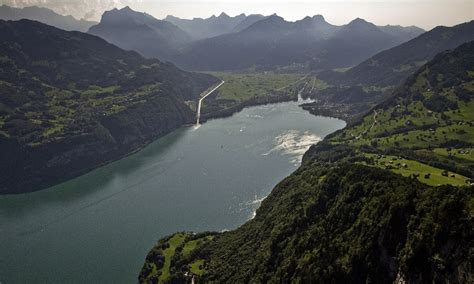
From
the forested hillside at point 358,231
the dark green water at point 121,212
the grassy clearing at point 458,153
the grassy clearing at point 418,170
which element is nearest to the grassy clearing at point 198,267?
the forested hillside at point 358,231

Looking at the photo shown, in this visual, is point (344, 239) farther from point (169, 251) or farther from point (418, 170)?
point (169, 251)

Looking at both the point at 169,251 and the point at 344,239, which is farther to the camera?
the point at 169,251

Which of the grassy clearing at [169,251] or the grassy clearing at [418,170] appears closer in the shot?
the grassy clearing at [418,170]

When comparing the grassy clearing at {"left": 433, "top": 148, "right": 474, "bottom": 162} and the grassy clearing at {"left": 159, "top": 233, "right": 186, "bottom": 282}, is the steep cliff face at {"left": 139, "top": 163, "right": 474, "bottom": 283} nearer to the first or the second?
the grassy clearing at {"left": 159, "top": 233, "right": 186, "bottom": 282}

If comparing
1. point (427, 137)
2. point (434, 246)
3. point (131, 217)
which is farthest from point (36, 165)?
point (434, 246)

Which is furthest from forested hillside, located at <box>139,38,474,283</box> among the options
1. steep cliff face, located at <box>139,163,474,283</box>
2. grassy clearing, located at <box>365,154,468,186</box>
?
grassy clearing, located at <box>365,154,468,186</box>

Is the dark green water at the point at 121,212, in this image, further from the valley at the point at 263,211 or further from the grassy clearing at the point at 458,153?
the grassy clearing at the point at 458,153

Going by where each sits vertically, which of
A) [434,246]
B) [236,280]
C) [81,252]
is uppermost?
[434,246]

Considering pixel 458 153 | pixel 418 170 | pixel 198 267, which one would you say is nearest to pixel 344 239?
pixel 198 267

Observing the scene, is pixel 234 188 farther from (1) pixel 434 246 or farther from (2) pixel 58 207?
(1) pixel 434 246
